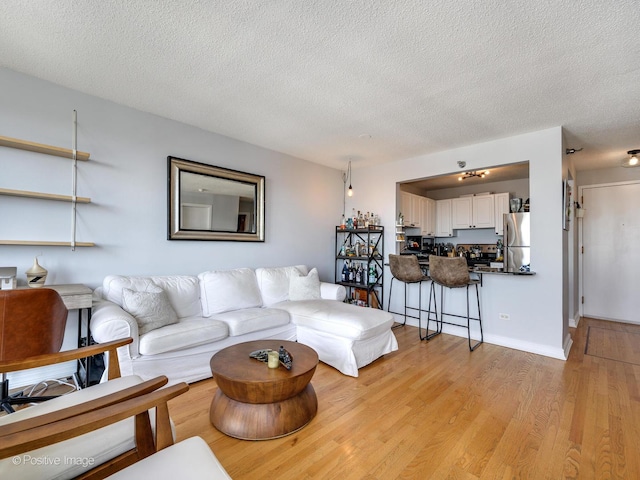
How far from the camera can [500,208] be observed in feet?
18.1

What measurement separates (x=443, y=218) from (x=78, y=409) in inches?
250

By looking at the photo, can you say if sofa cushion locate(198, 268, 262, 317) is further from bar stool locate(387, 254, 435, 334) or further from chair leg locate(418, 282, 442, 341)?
chair leg locate(418, 282, 442, 341)

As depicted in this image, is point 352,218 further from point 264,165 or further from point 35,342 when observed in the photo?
point 35,342

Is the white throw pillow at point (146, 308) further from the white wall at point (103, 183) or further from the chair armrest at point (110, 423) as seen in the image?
the chair armrest at point (110, 423)

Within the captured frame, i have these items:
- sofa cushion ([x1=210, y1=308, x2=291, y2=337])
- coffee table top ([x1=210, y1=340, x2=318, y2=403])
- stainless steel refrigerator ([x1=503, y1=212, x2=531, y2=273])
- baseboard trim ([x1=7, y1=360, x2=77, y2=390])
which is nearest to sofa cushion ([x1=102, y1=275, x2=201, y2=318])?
sofa cushion ([x1=210, y1=308, x2=291, y2=337])

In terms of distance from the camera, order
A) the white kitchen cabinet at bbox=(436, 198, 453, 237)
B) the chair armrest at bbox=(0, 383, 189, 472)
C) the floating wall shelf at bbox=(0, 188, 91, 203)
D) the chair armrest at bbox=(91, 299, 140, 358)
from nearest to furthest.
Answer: the chair armrest at bbox=(0, 383, 189, 472), the chair armrest at bbox=(91, 299, 140, 358), the floating wall shelf at bbox=(0, 188, 91, 203), the white kitchen cabinet at bbox=(436, 198, 453, 237)

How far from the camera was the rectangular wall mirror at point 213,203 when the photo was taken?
334 cm

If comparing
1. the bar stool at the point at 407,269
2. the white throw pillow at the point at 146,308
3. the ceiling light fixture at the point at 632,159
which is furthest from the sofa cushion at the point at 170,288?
the ceiling light fixture at the point at 632,159

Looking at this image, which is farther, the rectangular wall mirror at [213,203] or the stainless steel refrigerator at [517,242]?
the stainless steel refrigerator at [517,242]

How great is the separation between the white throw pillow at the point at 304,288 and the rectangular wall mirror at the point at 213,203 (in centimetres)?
77

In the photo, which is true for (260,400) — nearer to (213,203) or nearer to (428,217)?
(213,203)

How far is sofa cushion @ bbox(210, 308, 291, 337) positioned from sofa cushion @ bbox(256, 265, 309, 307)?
0.36 metres

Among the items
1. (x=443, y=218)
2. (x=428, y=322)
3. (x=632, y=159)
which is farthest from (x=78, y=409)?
(x=443, y=218)

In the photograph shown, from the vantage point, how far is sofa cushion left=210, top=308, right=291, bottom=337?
2.89 m
